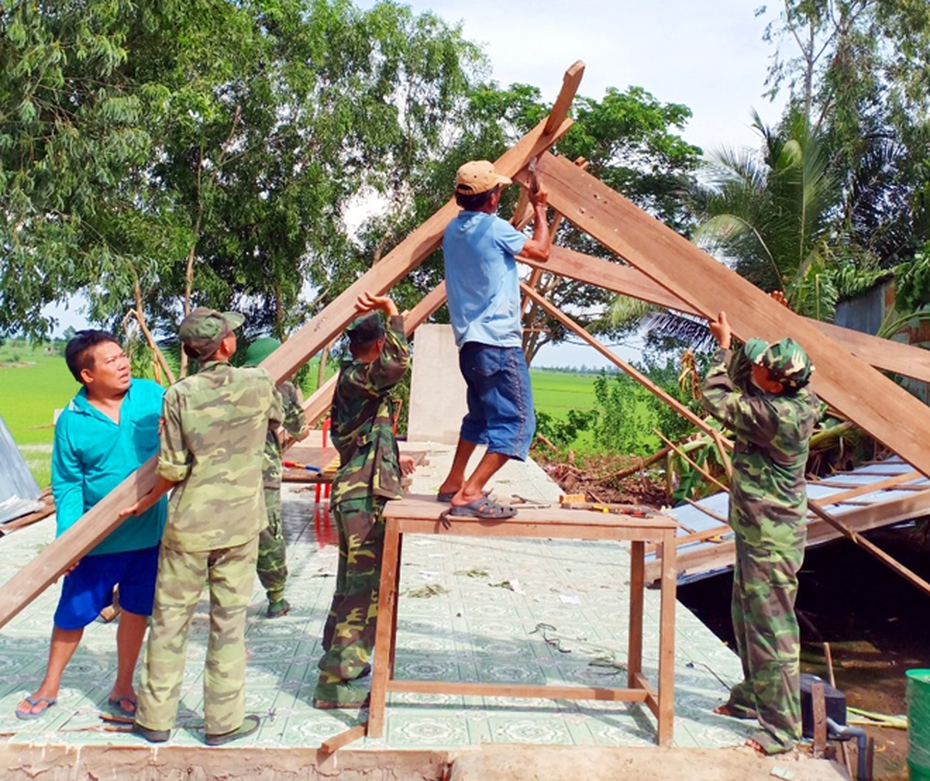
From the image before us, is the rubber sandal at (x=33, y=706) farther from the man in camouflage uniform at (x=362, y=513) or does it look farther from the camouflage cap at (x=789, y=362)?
the camouflage cap at (x=789, y=362)

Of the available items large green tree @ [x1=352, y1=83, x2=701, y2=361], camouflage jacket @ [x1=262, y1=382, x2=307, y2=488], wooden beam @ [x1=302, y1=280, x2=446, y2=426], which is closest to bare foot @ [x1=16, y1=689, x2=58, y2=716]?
camouflage jacket @ [x1=262, y1=382, x2=307, y2=488]

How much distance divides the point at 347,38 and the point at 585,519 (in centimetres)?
1746

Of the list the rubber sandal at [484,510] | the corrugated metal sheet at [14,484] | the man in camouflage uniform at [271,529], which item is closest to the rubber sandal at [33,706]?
the man in camouflage uniform at [271,529]

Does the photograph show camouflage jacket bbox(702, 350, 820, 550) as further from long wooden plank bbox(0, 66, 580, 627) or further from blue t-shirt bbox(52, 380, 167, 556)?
blue t-shirt bbox(52, 380, 167, 556)

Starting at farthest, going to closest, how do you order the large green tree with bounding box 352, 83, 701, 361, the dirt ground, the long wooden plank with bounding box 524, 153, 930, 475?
the large green tree with bounding box 352, 83, 701, 361, the dirt ground, the long wooden plank with bounding box 524, 153, 930, 475

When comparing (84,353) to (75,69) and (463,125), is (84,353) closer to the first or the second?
(75,69)

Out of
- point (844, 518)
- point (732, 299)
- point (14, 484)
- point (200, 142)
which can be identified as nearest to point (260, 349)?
point (732, 299)

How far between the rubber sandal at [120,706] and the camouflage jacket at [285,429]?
1.06 meters

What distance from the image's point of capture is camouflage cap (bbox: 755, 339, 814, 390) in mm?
3258

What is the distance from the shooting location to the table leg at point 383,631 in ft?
10.8

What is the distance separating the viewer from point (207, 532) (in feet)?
10.1

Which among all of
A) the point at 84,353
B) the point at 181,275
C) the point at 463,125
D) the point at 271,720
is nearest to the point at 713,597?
the point at 271,720

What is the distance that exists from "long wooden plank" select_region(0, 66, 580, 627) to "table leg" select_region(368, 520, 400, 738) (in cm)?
78

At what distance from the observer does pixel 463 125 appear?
20.5 meters
